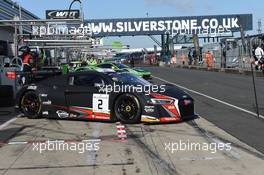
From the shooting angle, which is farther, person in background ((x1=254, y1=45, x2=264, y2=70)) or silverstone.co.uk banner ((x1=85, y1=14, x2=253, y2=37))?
silverstone.co.uk banner ((x1=85, y1=14, x2=253, y2=37))

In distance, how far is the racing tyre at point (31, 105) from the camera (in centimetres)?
1150

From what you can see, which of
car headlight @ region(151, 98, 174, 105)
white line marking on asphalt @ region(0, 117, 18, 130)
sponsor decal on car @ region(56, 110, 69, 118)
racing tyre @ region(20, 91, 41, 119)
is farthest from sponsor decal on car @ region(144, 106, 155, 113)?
white line marking on asphalt @ region(0, 117, 18, 130)

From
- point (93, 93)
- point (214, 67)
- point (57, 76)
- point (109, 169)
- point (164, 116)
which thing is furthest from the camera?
point (214, 67)

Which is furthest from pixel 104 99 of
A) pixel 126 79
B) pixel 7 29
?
pixel 7 29

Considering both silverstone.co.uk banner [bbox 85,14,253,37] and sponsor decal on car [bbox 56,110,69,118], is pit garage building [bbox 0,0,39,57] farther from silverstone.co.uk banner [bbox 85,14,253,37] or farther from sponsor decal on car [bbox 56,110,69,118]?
silverstone.co.uk banner [bbox 85,14,253,37]

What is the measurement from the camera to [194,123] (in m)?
10.3

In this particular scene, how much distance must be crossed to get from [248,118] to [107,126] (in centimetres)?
332

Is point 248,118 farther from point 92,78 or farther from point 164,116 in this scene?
point 92,78

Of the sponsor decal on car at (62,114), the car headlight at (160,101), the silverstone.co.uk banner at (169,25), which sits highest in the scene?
the silverstone.co.uk banner at (169,25)

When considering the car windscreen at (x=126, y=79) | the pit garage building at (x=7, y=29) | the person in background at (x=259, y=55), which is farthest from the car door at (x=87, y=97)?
the person in background at (x=259, y=55)

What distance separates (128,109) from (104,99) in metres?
0.64

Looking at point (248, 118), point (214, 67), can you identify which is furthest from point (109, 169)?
point (214, 67)

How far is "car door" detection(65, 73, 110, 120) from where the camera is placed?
10594 millimetres

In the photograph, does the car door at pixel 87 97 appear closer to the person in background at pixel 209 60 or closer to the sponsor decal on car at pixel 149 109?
the sponsor decal on car at pixel 149 109
